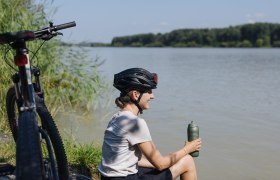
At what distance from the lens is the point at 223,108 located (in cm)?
1248

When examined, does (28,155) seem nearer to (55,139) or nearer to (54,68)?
(55,139)

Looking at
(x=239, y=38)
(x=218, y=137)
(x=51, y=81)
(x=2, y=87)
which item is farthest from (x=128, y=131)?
(x=239, y=38)

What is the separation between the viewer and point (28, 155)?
7.82 feet

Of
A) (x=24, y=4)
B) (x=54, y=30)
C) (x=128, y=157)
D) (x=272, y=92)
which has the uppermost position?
(x=24, y=4)

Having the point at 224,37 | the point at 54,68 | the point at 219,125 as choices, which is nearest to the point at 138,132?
the point at 54,68

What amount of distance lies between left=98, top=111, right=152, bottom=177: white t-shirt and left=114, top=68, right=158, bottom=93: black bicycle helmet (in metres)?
0.21

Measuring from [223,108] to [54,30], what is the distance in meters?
9.23

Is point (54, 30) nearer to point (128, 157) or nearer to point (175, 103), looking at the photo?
point (128, 157)

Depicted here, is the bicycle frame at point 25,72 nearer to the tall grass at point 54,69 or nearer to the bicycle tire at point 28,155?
the bicycle tire at point 28,155

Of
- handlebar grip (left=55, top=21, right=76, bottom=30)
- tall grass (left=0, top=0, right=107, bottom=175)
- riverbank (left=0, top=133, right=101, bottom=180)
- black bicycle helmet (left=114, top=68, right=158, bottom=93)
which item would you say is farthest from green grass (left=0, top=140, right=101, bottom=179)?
handlebar grip (left=55, top=21, right=76, bottom=30)

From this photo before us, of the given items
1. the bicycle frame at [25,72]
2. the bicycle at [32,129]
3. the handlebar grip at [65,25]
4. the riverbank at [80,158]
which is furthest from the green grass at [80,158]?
the bicycle frame at [25,72]

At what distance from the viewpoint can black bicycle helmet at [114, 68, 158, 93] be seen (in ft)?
11.8

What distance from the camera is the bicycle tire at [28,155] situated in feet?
7.61

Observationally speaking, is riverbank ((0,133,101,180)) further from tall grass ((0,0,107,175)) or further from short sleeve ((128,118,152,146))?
short sleeve ((128,118,152,146))
